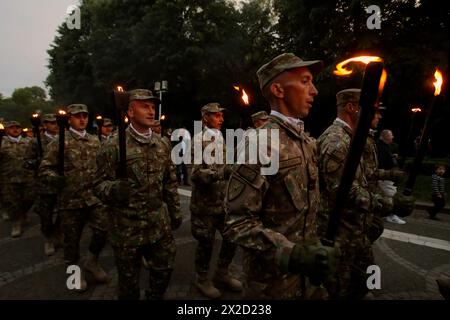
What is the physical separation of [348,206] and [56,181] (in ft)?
13.1

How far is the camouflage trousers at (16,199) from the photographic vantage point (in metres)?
7.62

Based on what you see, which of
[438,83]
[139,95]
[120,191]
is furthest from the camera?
[139,95]

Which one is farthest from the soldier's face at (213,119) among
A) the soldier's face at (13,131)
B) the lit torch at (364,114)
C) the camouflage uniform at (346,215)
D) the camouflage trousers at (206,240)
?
the soldier's face at (13,131)

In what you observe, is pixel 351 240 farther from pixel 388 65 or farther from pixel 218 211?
pixel 388 65

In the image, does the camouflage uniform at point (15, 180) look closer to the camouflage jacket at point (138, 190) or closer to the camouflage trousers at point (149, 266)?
the camouflage jacket at point (138, 190)

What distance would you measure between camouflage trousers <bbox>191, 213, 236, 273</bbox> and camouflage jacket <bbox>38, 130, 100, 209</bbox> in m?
1.70

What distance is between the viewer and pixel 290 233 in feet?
7.74

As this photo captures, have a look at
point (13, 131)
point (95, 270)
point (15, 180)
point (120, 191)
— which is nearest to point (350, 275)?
point (120, 191)

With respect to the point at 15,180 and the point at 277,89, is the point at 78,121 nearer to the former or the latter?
the point at 15,180

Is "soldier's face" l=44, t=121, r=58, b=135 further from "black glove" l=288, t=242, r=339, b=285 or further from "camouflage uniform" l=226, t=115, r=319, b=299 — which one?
"black glove" l=288, t=242, r=339, b=285

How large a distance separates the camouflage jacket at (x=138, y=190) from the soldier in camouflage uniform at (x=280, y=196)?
1396 millimetres

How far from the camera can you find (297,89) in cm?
244

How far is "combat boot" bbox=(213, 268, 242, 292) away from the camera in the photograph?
15.1 ft

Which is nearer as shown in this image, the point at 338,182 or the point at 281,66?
the point at 281,66
